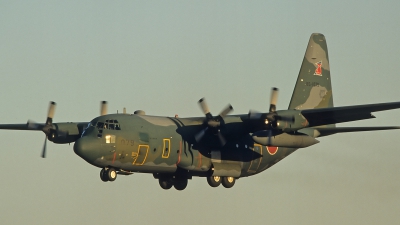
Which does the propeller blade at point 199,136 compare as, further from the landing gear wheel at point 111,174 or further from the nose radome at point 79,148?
the nose radome at point 79,148

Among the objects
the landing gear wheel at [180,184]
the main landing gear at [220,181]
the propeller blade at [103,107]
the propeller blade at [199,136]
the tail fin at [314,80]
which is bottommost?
the landing gear wheel at [180,184]

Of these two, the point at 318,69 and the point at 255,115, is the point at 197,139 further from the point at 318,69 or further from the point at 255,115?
the point at 318,69

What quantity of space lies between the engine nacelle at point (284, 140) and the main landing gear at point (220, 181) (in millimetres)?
2982


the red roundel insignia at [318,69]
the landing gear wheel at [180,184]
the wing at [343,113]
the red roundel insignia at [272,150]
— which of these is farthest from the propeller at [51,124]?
the red roundel insignia at [318,69]

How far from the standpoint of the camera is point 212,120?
30484 millimetres

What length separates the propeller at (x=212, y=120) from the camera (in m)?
30.4

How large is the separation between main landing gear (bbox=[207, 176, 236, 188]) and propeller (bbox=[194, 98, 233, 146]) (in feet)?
5.06

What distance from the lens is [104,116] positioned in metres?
29.2

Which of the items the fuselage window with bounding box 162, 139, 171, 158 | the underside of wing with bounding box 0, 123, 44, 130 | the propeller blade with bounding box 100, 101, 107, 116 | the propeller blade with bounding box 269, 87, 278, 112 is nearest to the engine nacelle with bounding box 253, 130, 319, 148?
the propeller blade with bounding box 269, 87, 278, 112

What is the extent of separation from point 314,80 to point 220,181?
6940 mm

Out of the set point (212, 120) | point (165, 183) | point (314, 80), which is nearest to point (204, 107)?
point (212, 120)

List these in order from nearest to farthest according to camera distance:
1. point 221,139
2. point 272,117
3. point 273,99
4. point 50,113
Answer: point 272,117 < point 273,99 < point 221,139 < point 50,113

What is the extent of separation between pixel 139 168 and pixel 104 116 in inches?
93.8

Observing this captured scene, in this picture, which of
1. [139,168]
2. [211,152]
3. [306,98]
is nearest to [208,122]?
[211,152]
